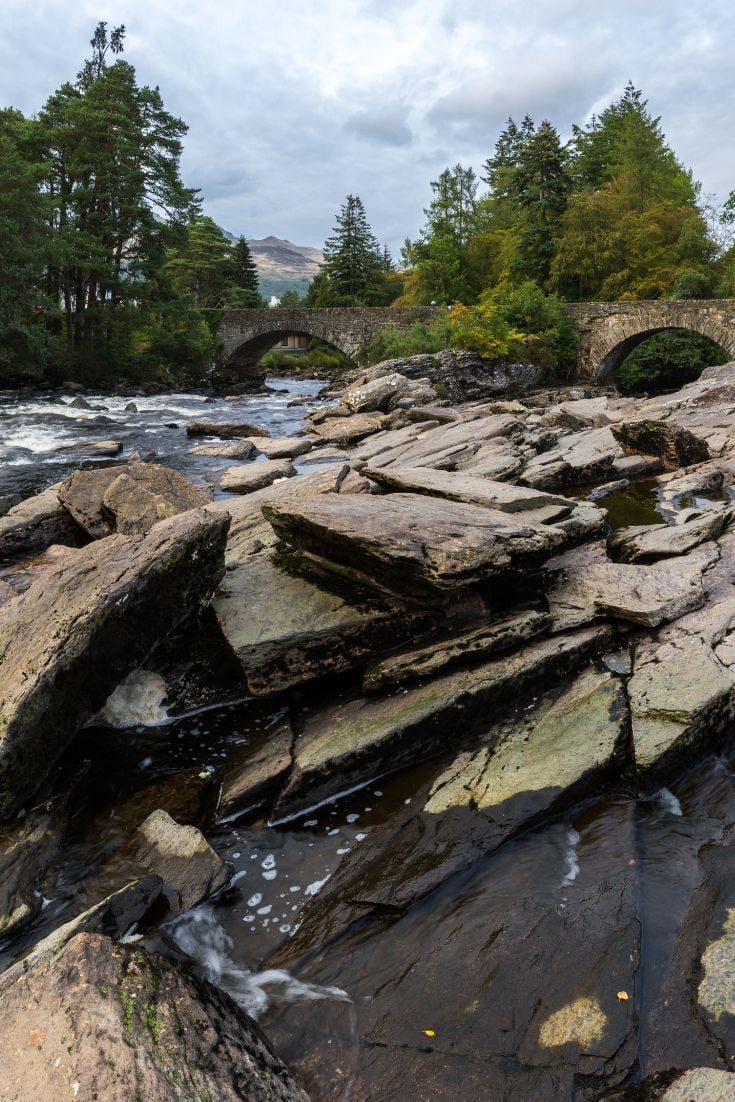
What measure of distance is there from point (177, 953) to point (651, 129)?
207 feet

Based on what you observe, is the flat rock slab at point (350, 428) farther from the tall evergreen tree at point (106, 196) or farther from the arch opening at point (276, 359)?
the arch opening at point (276, 359)

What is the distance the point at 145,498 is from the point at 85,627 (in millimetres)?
4283

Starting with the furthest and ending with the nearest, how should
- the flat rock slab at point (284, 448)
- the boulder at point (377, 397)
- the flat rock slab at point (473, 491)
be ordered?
the boulder at point (377, 397) < the flat rock slab at point (284, 448) < the flat rock slab at point (473, 491)

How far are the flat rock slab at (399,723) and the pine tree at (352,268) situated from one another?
67596mm

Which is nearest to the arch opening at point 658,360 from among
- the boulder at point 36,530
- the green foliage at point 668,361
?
the green foliage at point 668,361

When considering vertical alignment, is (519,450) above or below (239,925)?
above

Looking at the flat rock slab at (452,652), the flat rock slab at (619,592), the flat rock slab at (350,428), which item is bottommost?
the flat rock slab at (452,652)

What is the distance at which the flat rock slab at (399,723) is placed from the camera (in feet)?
15.1

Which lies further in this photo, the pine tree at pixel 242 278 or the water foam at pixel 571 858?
the pine tree at pixel 242 278

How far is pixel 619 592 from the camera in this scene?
19.8ft

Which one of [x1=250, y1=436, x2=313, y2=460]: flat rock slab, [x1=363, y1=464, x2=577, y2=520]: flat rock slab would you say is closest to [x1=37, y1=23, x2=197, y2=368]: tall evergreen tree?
[x1=250, y1=436, x2=313, y2=460]: flat rock slab

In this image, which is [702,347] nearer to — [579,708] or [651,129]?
[651,129]

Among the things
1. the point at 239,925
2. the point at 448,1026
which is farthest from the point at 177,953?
the point at 448,1026

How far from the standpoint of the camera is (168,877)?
3.86 metres
